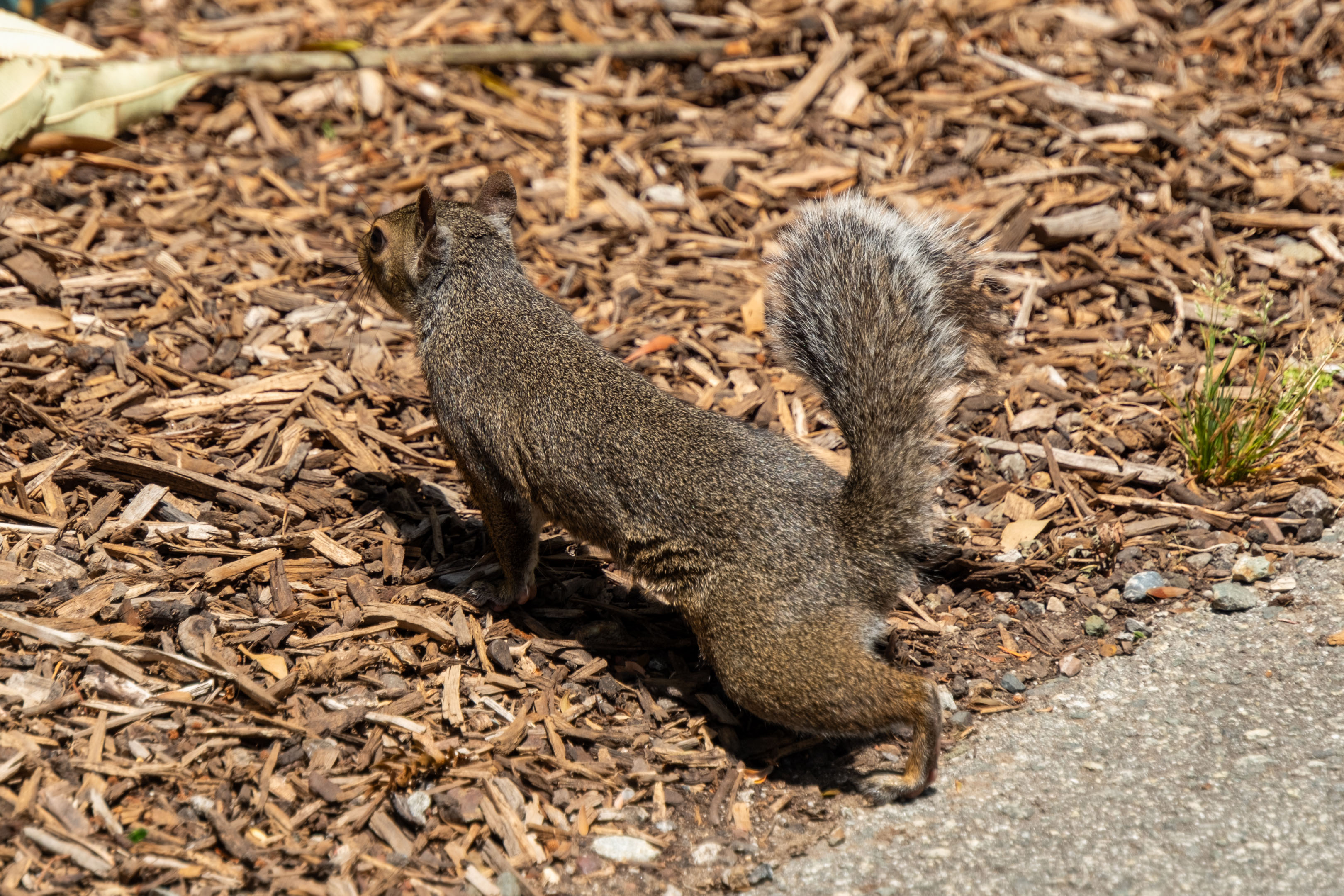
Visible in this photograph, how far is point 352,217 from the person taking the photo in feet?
23.0

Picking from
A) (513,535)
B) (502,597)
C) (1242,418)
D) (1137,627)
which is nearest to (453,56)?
(513,535)

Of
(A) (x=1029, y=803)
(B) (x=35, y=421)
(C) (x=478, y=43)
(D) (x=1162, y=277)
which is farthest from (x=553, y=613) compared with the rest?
(C) (x=478, y=43)

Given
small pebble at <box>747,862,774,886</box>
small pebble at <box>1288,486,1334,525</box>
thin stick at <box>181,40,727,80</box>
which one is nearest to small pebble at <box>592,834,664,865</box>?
small pebble at <box>747,862,774,886</box>

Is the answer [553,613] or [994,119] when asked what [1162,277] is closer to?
[994,119]

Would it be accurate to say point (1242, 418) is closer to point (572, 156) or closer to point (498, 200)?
point (498, 200)

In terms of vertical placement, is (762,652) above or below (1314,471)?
below

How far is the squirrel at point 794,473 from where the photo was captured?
13.1 feet

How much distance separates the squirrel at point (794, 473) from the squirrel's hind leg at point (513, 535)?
0.5 inches

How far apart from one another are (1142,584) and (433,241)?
3360 mm

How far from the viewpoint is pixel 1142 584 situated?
4.83m

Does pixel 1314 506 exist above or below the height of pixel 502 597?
above

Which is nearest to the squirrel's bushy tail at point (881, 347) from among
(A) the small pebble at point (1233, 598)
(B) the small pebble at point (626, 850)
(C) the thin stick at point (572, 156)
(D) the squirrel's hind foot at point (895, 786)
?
(D) the squirrel's hind foot at point (895, 786)

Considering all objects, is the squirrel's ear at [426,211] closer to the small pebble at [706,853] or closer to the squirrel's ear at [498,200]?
the squirrel's ear at [498,200]

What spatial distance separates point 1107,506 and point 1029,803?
1819 millimetres
